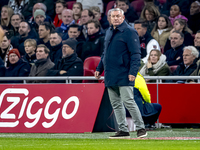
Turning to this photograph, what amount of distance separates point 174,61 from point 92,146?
19.3 feet

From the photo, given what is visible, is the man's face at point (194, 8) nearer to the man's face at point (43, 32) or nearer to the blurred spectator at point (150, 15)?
the blurred spectator at point (150, 15)

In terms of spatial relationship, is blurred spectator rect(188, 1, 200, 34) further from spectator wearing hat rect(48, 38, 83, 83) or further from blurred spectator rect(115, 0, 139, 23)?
spectator wearing hat rect(48, 38, 83, 83)

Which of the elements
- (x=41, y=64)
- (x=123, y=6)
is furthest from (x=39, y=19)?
(x=41, y=64)

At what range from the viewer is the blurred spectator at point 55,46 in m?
12.6

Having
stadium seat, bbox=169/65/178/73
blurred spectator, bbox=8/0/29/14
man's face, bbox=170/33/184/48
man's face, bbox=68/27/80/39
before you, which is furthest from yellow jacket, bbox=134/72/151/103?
blurred spectator, bbox=8/0/29/14

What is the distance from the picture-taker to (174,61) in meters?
11.6

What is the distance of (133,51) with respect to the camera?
7312 mm

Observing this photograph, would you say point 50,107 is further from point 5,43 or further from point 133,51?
point 5,43

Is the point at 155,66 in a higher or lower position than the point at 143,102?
higher

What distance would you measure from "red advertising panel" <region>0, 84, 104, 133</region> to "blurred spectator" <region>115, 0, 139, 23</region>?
5.29m

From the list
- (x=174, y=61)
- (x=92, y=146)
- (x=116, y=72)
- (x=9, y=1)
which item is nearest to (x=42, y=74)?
(x=174, y=61)

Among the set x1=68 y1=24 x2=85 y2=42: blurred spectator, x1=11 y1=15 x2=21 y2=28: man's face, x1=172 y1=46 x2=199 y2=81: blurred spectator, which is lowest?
x1=172 y1=46 x2=199 y2=81: blurred spectator

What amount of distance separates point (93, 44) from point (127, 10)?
2274mm

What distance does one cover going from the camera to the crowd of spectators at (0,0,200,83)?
11164mm
